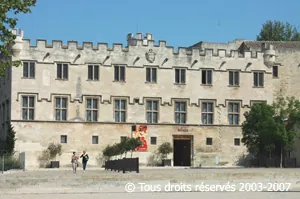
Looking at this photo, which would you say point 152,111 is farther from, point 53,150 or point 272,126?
point 272,126

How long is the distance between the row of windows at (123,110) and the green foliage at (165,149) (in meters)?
2.09

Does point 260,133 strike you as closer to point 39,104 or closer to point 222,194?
point 39,104

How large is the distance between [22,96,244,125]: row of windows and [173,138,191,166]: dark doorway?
173 centimetres

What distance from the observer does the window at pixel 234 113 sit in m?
55.1

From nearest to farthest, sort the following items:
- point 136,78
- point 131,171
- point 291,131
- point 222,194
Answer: point 222,194 → point 131,171 → point 291,131 → point 136,78

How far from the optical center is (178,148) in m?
54.7

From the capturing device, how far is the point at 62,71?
5150cm

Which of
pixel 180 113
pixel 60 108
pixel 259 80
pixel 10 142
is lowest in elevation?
pixel 10 142

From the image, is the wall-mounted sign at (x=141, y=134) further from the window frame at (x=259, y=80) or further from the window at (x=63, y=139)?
the window frame at (x=259, y=80)

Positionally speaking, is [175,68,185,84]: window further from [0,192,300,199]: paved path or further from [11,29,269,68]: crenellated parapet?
[0,192,300,199]: paved path

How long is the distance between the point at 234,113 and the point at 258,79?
3.68 metres

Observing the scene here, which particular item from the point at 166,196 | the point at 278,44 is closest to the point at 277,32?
the point at 278,44

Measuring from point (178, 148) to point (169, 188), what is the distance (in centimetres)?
2264

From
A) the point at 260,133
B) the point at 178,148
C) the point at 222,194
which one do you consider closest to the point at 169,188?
the point at 222,194
